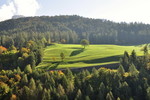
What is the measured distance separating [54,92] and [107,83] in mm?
23482

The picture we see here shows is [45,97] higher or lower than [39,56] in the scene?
lower

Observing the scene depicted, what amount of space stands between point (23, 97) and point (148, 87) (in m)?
51.2

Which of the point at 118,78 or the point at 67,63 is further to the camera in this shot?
the point at 67,63

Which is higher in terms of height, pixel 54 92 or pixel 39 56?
pixel 39 56

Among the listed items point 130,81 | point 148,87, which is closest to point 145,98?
point 148,87

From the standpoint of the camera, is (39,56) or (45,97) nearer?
(45,97)

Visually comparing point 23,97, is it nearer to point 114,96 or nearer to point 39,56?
point 114,96

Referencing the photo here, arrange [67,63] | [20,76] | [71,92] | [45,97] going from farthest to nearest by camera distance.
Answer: [67,63] < [20,76] < [71,92] < [45,97]

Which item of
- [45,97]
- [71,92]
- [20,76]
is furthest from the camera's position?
[20,76]

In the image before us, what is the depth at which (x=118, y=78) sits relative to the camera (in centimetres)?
8781

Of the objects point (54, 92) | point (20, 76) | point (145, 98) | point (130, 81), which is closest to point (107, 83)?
point (130, 81)

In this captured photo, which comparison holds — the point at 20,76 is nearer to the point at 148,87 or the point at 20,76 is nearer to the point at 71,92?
the point at 71,92

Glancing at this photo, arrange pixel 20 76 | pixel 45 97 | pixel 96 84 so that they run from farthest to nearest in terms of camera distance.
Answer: pixel 20 76 → pixel 96 84 → pixel 45 97

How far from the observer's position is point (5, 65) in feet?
445
